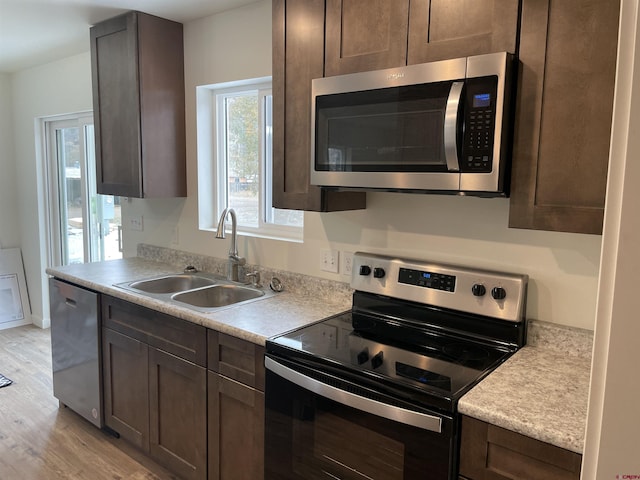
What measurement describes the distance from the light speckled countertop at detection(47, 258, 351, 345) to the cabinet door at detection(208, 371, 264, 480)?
0.23 meters

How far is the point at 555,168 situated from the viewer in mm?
1396

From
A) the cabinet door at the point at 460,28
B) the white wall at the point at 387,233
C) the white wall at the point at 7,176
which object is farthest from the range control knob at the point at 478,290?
the white wall at the point at 7,176

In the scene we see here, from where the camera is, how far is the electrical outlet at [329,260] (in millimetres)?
2312

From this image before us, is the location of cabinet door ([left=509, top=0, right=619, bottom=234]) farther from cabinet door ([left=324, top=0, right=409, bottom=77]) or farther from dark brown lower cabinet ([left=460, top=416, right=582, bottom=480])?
dark brown lower cabinet ([left=460, top=416, right=582, bottom=480])

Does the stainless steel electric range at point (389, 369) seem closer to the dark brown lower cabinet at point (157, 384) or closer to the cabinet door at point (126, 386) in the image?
the dark brown lower cabinet at point (157, 384)

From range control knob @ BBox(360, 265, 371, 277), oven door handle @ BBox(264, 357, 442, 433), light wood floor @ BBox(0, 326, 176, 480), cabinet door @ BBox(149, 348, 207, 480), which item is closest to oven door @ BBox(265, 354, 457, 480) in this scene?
oven door handle @ BBox(264, 357, 442, 433)

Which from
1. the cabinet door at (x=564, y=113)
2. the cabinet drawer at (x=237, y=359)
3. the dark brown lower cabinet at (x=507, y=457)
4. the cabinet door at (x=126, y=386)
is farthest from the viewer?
the cabinet door at (x=126, y=386)

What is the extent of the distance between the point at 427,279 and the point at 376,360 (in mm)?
454

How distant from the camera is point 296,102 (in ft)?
6.60

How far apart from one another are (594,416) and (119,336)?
88.9 inches

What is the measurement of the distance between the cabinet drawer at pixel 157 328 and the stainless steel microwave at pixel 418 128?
851 millimetres

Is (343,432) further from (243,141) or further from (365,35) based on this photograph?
(243,141)

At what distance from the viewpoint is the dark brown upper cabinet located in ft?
9.04

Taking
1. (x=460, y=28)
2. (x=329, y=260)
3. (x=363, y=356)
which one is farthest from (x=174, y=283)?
(x=460, y=28)
